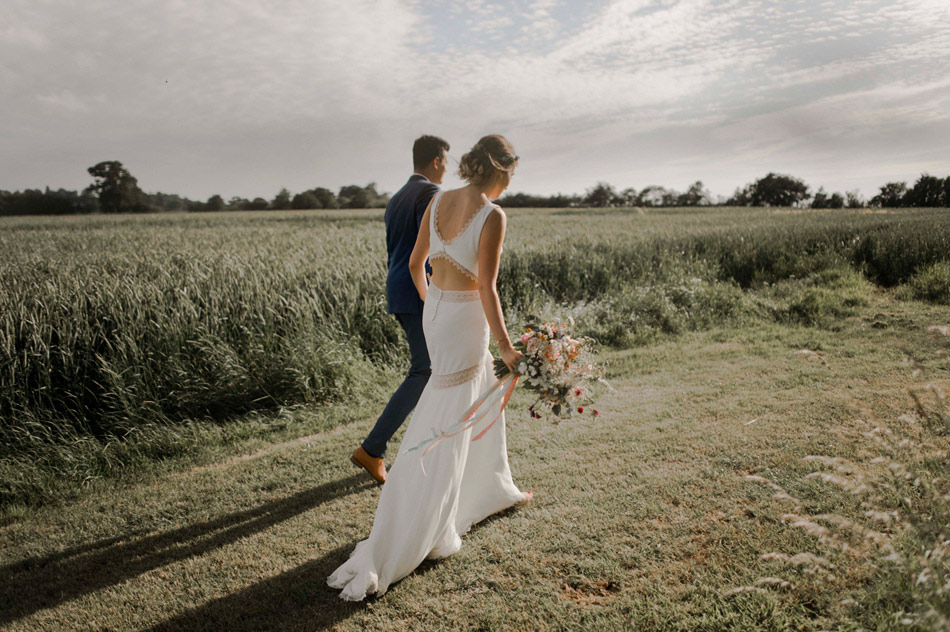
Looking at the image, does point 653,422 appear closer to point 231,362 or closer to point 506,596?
point 506,596

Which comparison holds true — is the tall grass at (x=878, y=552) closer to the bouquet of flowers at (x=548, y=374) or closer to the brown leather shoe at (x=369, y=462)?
the bouquet of flowers at (x=548, y=374)

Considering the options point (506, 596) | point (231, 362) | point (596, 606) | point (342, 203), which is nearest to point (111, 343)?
point (231, 362)

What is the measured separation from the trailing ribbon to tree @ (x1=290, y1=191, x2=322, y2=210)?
56.8m

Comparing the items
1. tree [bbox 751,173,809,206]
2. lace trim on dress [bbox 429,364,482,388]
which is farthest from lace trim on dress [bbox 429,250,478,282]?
tree [bbox 751,173,809,206]

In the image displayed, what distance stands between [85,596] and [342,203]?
57294mm

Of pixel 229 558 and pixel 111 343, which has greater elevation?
pixel 111 343

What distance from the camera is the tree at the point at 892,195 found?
1550 cm

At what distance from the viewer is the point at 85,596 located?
3.09 m

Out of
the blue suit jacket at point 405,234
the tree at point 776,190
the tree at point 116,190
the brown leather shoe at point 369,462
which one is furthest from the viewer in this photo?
the tree at point 116,190

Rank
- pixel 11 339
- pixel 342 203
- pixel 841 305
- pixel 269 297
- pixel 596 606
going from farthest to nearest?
1. pixel 342 203
2. pixel 841 305
3. pixel 269 297
4. pixel 11 339
5. pixel 596 606

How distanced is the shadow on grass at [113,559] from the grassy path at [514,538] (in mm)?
13

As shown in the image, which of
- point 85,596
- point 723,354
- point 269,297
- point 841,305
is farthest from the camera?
point 841,305

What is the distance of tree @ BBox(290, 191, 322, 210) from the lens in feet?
184

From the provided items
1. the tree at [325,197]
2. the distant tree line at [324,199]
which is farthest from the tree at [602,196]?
the tree at [325,197]
